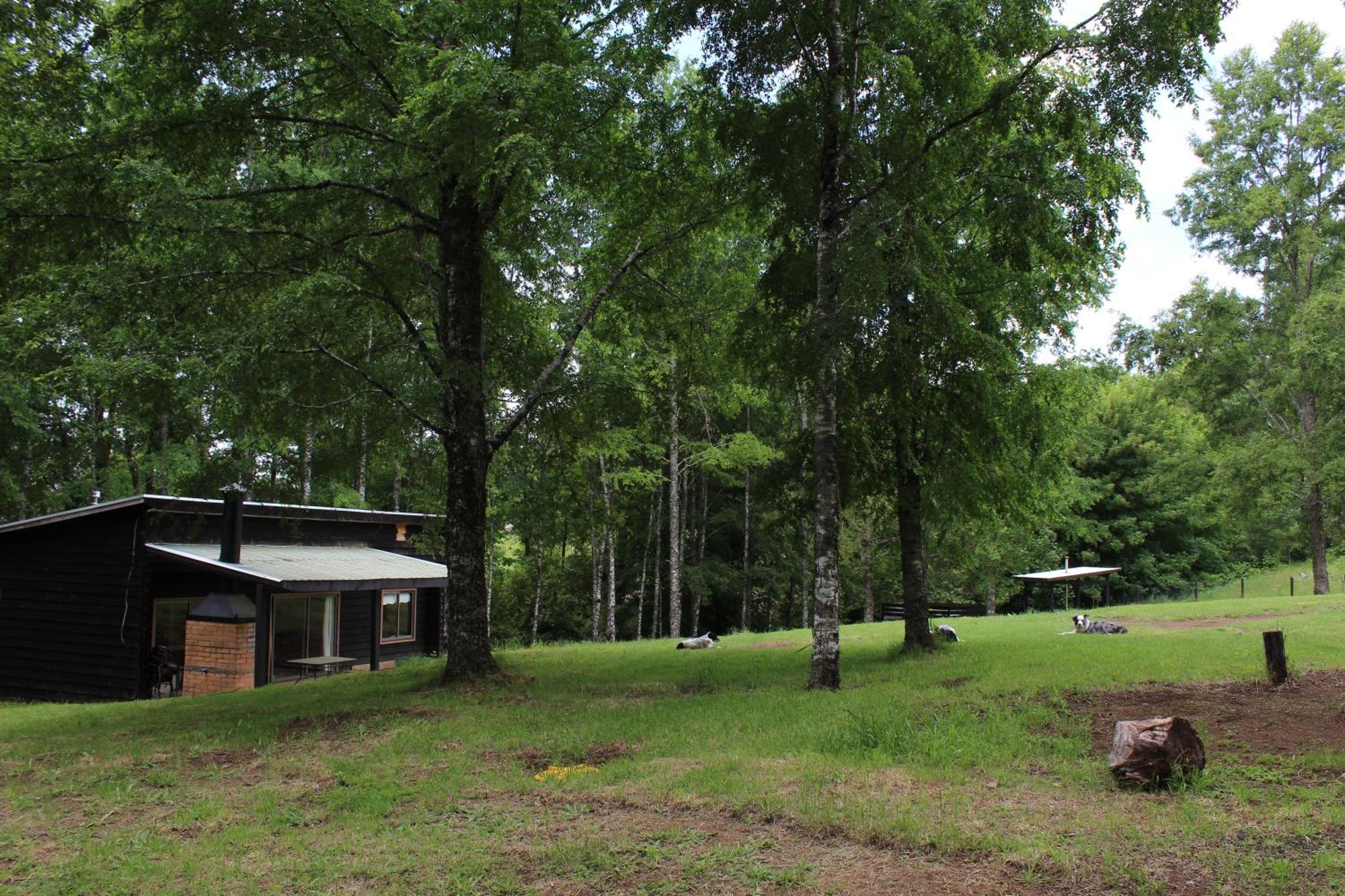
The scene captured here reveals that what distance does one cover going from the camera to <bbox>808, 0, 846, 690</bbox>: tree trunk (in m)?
9.34

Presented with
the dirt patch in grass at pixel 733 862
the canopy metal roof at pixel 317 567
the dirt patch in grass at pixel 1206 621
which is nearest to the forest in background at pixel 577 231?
the canopy metal roof at pixel 317 567

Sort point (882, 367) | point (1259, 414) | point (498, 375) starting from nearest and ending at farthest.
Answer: point (882, 367), point (498, 375), point (1259, 414)

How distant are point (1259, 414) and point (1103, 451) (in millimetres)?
11867

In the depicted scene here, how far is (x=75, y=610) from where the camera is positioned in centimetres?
1553

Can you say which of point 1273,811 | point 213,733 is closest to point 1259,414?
point 1273,811

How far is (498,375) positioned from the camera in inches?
494

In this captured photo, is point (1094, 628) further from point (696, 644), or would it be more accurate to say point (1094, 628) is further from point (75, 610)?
point (75, 610)

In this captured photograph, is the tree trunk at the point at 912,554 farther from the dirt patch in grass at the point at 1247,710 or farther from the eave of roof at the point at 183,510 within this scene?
the eave of roof at the point at 183,510

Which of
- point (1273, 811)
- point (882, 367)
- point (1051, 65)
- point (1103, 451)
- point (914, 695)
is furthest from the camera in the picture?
point (1103, 451)

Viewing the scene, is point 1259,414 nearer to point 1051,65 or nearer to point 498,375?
point 1051,65

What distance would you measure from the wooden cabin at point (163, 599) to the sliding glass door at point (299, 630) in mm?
24

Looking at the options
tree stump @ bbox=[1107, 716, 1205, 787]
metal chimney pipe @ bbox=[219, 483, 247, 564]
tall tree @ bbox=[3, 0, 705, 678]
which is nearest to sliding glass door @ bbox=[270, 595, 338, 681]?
metal chimney pipe @ bbox=[219, 483, 247, 564]

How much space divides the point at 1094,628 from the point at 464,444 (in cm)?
1142

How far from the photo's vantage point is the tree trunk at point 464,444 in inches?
429
